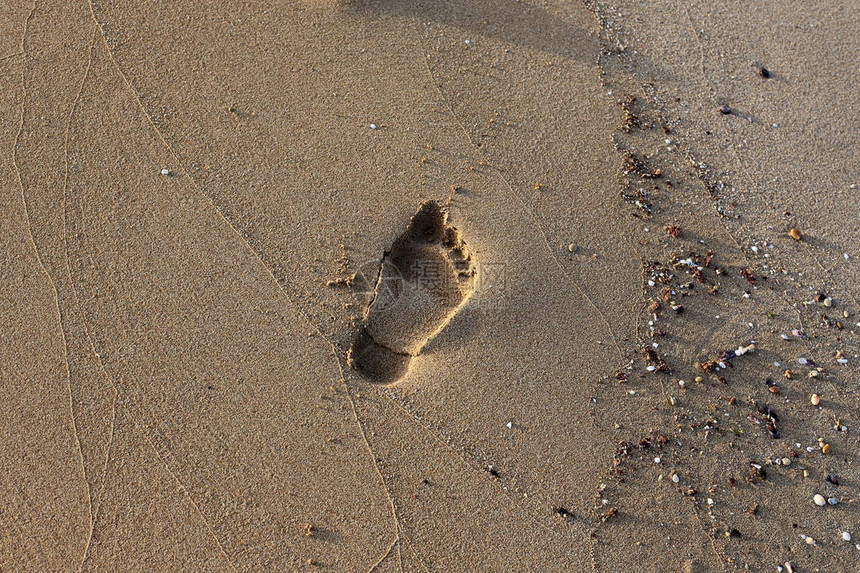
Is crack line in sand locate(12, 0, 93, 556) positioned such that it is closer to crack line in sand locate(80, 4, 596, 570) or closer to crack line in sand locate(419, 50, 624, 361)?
crack line in sand locate(80, 4, 596, 570)

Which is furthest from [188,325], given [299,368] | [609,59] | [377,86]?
[609,59]

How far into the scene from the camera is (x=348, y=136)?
15.5 ft

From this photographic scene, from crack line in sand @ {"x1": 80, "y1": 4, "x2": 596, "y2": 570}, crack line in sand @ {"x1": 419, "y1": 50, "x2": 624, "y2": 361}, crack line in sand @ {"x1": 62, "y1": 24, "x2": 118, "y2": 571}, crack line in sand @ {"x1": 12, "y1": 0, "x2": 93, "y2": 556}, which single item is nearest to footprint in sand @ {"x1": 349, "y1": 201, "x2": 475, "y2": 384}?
crack line in sand @ {"x1": 80, "y1": 4, "x2": 596, "y2": 570}

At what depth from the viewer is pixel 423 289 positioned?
4273mm

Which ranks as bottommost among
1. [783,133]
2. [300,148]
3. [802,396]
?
[802,396]

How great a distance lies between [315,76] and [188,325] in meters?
1.91

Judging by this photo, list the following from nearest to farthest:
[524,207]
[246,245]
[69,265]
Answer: [69,265]
[246,245]
[524,207]

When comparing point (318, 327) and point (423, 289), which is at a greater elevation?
point (423, 289)

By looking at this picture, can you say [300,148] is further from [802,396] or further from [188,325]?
[802,396]

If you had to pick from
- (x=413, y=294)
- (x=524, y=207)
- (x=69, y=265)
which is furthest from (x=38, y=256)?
(x=524, y=207)

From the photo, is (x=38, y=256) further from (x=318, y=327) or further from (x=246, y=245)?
(x=318, y=327)

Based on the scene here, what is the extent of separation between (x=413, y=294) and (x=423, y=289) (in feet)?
0.22

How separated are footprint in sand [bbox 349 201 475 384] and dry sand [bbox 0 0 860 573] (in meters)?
0.02

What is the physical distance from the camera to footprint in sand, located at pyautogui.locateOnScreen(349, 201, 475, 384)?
412 centimetres
